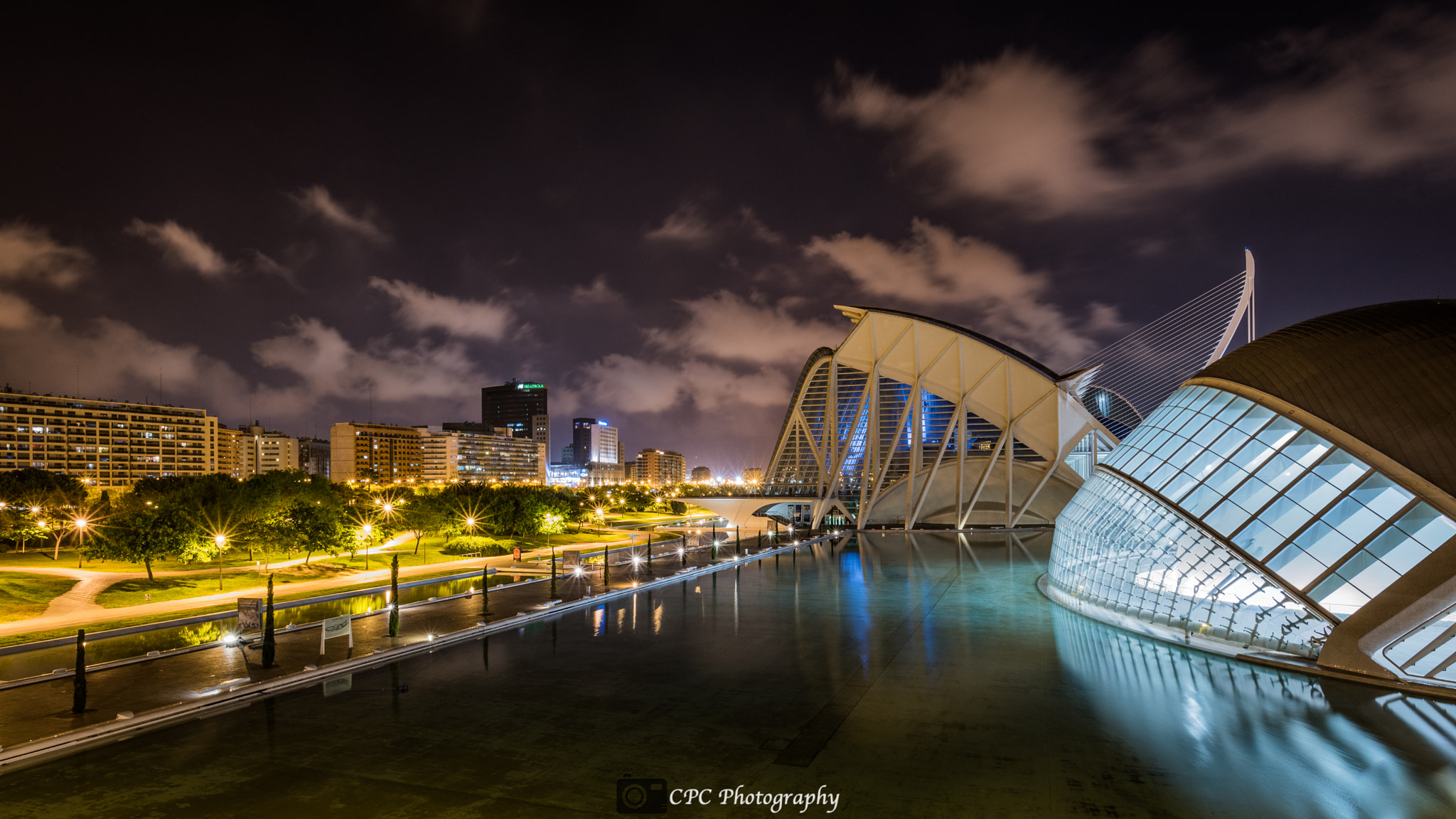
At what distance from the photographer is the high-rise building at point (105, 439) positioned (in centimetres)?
10950

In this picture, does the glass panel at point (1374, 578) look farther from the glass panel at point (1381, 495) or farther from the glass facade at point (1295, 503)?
the glass panel at point (1381, 495)

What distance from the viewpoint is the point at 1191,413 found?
19.3m

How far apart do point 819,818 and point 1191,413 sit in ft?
57.5

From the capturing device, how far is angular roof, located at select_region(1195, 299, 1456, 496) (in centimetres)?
1314

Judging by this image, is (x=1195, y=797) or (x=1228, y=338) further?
(x=1228, y=338)

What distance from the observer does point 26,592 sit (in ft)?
73.0

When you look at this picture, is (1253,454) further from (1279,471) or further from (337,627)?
(337,627)

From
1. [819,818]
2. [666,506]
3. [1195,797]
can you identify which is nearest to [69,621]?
[819,818]

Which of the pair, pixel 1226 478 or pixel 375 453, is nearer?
pixel 1226 478

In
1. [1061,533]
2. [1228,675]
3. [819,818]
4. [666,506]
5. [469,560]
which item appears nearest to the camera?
[819,818]

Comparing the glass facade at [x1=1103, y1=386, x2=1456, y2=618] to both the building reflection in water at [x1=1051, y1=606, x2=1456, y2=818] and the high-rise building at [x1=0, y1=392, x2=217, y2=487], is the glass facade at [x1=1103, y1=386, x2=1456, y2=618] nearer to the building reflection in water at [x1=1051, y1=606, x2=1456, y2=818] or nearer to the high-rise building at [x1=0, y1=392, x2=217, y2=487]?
the building reflection in water at [x1=1051, y1=606, x2=1456, y2=818]

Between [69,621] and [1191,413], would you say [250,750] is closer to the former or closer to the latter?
[69,621]

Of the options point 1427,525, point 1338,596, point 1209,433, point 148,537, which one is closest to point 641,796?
point 1338,596

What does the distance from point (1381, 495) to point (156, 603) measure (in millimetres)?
33631
